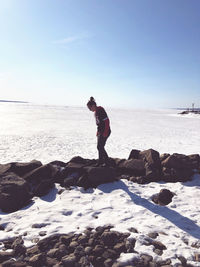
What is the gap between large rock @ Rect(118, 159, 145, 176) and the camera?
765 centimetres

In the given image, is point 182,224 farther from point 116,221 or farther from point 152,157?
point 152,157

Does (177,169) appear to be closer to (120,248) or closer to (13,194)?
(120,248)

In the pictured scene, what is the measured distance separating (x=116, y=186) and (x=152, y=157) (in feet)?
6.69

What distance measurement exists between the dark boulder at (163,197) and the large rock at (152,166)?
1.14 metres

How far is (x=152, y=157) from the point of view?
26.0 feet

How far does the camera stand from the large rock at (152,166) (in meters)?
7.26

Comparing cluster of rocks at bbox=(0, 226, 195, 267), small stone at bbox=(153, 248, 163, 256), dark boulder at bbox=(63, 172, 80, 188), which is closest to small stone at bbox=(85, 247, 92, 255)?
cluster of rocks at bbox=(0, 226, 195, 267)

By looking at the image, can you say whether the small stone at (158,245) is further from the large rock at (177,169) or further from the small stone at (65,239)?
the large rock at (177,169)

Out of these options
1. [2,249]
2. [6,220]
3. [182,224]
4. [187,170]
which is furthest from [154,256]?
[187,170]

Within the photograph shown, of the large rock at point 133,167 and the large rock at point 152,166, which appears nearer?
the large rock at point 152,166

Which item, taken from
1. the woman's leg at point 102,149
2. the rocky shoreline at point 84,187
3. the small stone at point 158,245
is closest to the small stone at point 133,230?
the rocky shoreline at point 84,187

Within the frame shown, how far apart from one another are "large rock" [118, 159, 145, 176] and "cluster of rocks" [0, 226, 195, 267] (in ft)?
11.3

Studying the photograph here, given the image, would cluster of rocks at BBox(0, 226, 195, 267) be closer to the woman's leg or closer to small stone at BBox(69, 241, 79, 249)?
small stone at BBox(69, 241, 79, 249)

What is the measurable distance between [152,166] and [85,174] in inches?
99.7
